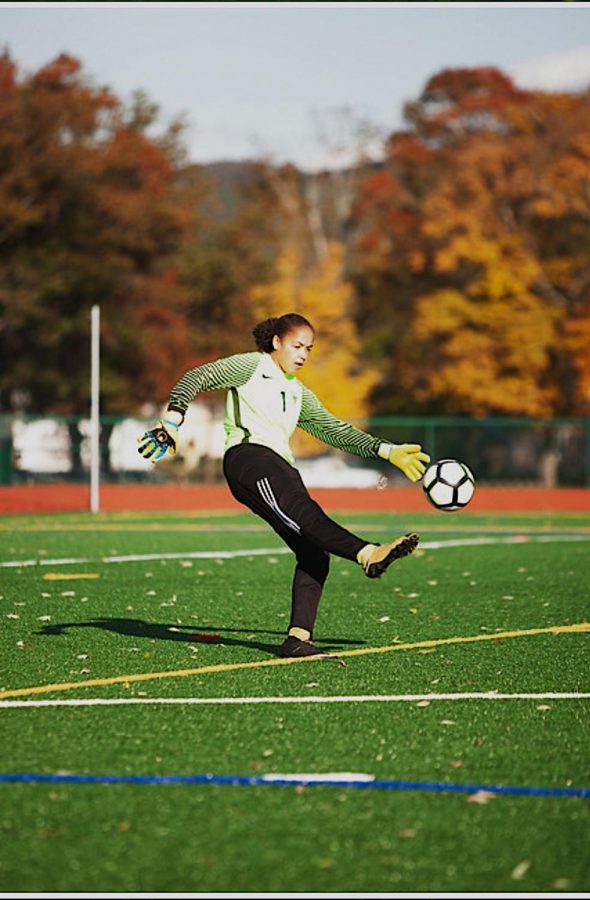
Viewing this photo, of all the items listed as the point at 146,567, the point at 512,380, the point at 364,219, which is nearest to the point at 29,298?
the point at 512,380

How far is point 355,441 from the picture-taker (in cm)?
924

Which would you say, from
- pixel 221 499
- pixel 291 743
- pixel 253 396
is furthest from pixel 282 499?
pixel 221 499

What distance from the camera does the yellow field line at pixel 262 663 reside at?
316 inches

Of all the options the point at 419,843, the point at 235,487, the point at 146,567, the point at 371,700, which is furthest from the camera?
the point at 146,567

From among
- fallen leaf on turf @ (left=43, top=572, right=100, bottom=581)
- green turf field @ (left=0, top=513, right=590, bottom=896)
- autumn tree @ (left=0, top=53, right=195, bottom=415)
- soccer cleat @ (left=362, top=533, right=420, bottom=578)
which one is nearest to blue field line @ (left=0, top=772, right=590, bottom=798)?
green turf field @ (left=0, top=513, right=590, bottom=896)

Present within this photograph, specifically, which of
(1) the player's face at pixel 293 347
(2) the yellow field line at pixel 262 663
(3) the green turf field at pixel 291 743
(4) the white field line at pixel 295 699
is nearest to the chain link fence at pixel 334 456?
(3) the green turf field at pixel 291 743

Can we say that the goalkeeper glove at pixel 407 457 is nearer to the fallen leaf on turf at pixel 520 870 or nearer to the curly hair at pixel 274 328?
the curly hair at pixel 274 328

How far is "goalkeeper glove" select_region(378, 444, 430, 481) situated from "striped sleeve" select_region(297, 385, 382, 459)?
131 mm

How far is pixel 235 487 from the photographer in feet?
28.9

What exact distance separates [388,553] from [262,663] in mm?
1238

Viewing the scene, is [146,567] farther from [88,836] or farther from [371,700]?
[88,836]

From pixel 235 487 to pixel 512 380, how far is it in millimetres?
40463

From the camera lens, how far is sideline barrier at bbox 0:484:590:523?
3581 cm

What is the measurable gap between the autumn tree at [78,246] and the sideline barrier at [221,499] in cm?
587
